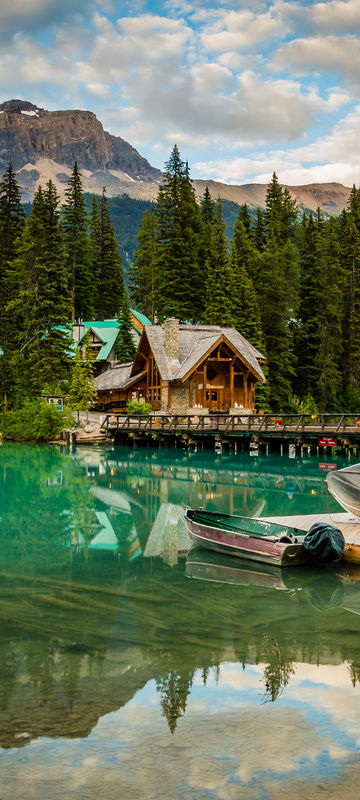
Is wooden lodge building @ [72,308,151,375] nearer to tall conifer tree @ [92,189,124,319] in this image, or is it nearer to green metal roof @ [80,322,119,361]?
green metal roof @ [80,322,119,361]

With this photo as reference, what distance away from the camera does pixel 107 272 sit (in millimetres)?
79562

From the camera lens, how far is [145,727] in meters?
6.82

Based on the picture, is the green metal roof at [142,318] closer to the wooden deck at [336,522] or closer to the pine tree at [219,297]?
the pine tree at [219,297]

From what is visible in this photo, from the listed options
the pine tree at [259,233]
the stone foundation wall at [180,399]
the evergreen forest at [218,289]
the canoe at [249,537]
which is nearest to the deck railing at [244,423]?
the stone foundation wall at [180,399]

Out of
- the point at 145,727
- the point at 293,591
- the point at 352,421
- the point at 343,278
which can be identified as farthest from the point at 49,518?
the point at 343,278

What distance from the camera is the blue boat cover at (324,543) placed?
41.9 feet

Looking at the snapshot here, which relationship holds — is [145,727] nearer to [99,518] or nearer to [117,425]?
[99,518]

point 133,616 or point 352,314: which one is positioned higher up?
point 352,314

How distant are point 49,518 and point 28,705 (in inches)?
514

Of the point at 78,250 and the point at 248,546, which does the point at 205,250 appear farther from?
the point at 248,546

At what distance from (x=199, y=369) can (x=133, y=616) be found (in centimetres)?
3918

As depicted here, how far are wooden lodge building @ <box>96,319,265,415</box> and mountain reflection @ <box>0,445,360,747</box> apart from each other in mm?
25903

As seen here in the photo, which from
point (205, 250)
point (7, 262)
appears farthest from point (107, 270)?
point (7, 262)

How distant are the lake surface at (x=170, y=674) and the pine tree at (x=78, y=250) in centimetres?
5986
